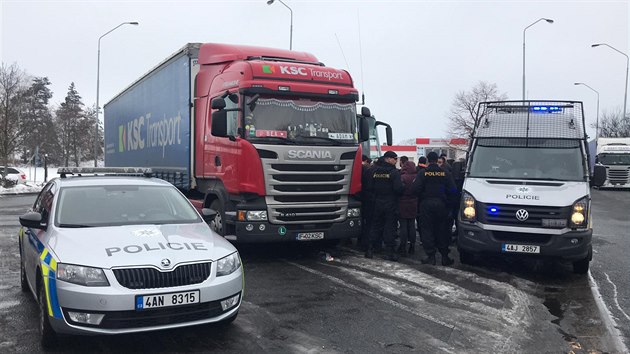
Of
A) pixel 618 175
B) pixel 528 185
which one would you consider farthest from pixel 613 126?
pixel 528 185

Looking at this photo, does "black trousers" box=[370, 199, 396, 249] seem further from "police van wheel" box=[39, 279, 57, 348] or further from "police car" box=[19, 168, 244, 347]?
"police van wheel" box=[39, 279, 57, 348]

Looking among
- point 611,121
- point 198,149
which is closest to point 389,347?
point 198,149

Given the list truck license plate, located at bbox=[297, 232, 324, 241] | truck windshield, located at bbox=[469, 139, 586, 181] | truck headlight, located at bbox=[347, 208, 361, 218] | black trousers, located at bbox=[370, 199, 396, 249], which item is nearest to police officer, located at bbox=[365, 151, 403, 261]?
black trousers, located at bbox=[370, 199, 396, 249]

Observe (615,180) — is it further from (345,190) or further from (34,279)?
(34,279)

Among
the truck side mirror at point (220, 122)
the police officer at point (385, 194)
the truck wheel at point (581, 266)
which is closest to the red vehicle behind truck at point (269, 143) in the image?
the truck side mirror at point (220, 122)

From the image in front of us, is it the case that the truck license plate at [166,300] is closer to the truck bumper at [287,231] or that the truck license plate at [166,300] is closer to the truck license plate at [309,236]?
the truck bumper at [287,231]

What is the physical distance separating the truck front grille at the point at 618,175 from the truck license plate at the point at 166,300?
33.4 meters

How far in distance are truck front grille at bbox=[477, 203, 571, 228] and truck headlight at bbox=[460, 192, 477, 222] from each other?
0.10 m

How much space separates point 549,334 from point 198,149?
6617mm

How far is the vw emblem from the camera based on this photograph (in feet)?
25.9

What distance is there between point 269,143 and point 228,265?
363cm

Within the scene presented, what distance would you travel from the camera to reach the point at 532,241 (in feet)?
26.0

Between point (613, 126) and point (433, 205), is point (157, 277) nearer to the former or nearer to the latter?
point (433, 205)

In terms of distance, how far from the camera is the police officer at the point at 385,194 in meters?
9.09
